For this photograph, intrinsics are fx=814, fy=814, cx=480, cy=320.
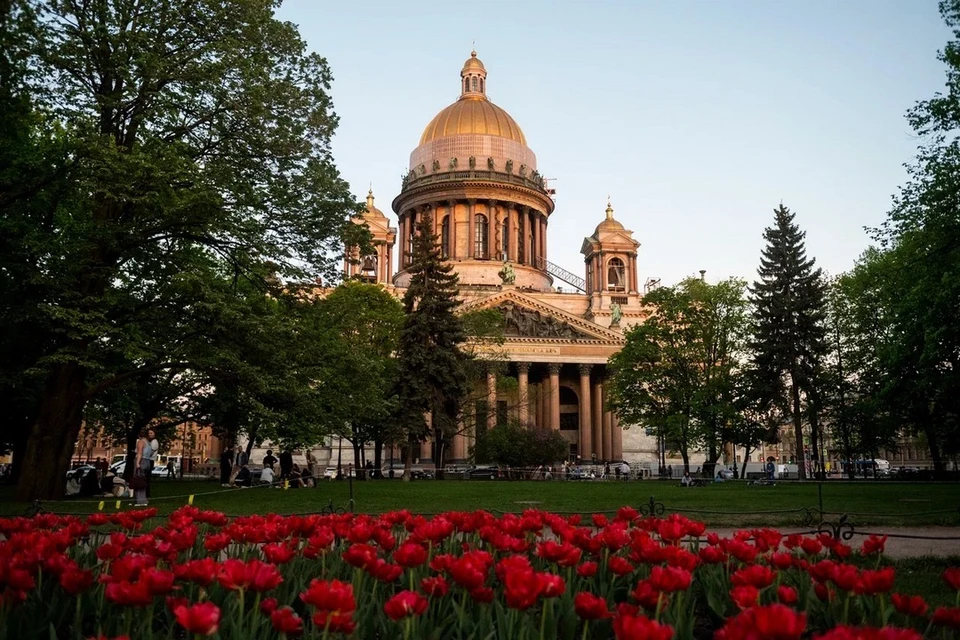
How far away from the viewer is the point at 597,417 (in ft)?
219

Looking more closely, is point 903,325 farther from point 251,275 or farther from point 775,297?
point 251,275

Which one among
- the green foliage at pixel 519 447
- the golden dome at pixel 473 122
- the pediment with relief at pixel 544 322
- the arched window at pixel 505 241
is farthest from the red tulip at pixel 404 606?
the golden dome at pixel 473 122

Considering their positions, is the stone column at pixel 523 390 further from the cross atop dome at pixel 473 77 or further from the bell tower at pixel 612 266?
the cross atop dome at pixel 473 77

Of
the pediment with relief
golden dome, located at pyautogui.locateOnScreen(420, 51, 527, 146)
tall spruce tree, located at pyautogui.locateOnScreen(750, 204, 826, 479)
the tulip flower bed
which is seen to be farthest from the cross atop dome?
the tulip flower bed

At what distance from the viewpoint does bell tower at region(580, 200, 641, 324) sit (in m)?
71.2

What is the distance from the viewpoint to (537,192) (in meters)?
79.6

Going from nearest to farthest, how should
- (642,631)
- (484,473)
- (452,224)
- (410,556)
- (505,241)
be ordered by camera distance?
(642,631) → (410,556) → (484,473) → (452,224) → (505,241)

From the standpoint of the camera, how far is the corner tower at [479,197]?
250ft

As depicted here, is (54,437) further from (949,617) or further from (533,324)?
(533,324)

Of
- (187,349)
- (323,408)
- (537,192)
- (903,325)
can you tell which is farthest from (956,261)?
(537,192)

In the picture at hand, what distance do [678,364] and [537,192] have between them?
39.1 meters

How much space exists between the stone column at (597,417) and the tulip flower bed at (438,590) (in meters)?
60.9

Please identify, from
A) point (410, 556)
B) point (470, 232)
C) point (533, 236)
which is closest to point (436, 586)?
point (410, 556)

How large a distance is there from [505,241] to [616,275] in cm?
1124
